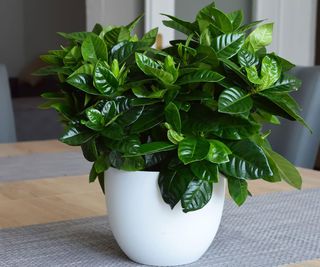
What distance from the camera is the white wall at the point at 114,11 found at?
12.2ft

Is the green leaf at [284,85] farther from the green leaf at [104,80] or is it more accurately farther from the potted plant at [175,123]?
the green leaf at [104,80]

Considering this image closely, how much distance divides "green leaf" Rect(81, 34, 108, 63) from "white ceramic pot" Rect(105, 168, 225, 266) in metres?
0.13

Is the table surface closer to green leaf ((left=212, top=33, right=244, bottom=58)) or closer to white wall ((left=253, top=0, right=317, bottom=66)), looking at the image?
green leaf ((left=212, top=33, right=244, bottom=58))

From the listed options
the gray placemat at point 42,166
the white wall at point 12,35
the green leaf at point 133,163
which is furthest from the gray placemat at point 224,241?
the white wall at point 12,35

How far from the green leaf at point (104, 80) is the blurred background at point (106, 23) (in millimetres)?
1111

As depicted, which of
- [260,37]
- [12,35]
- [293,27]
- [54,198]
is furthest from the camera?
[12,35]

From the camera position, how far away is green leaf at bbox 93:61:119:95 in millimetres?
691

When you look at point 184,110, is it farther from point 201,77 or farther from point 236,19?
point 236,19

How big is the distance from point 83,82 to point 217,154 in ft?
0.56

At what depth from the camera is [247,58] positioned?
2.33ft

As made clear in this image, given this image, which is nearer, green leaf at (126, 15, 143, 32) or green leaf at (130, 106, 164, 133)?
green leaf at (130, 106, 164, 133)

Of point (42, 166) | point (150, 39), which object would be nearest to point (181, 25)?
point (150, 39)

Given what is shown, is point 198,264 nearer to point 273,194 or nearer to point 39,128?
point 273,194

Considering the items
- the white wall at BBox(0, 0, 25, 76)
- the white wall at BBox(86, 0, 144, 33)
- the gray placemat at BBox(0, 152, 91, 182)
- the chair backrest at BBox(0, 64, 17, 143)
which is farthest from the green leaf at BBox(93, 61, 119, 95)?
the white wall at BBox(0, 0, 25, 76)
